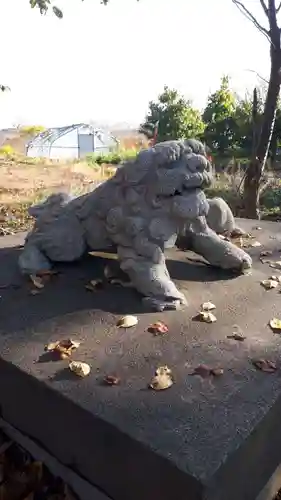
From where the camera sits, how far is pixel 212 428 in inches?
37.6

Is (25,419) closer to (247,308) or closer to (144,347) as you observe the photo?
(144,347)

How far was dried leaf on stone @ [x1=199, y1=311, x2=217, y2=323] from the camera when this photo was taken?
4.88ft

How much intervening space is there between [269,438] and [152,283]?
70cm

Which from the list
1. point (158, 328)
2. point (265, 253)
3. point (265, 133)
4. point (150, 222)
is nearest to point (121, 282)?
point (150, 222)

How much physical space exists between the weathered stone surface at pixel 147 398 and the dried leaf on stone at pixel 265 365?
0.02m

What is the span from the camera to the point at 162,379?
1131mm

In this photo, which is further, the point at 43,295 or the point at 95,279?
the point at 95,279

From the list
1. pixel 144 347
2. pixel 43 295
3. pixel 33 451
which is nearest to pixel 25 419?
pixel 33 451

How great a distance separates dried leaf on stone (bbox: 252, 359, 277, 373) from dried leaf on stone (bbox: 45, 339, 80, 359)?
0.56m

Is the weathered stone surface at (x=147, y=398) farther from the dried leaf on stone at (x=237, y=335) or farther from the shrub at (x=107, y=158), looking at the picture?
the shrub at (x=107, y=158)

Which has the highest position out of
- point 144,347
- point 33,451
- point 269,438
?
point 144,347

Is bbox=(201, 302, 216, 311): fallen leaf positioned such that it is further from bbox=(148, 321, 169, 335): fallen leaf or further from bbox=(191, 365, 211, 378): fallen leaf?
bbox=(191, 365, 211, 378): fallen leaf

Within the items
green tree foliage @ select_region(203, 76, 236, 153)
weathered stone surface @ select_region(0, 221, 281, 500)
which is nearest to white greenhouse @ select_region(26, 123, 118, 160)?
green tree foliage @ select_region(203, 76, 236, 153)

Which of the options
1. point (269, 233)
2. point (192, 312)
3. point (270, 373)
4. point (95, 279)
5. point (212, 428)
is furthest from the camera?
point (269, 233)
